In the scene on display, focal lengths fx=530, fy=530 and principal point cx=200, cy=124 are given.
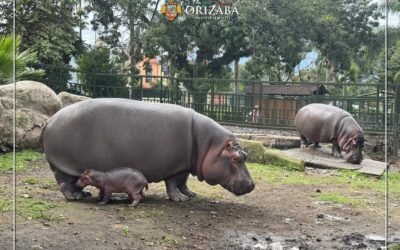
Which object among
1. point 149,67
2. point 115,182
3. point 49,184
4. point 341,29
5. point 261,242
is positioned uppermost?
point 341,29

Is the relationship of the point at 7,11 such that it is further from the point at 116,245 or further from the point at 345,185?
the point at 116,245

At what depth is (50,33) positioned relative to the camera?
56.5 ft

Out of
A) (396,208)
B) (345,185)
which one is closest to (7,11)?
(345,185)

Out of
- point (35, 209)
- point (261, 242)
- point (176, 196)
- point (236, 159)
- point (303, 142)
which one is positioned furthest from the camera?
point (303, 142)

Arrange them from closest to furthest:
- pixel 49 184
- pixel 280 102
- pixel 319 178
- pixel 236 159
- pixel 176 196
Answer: pixel 236 159
pixel 176 196
pixel 49 184
pixel 319 178
pixel 280 102

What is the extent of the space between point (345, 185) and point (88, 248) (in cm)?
553

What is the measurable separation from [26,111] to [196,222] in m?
5.82

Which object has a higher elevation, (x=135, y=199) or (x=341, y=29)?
(x=341, y=29)

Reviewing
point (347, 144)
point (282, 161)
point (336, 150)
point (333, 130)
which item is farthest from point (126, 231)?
point (336, 150)

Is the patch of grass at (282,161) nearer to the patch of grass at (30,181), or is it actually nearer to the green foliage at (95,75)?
the patch of grass at (30,181)

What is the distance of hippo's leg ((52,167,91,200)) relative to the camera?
5.68 meters

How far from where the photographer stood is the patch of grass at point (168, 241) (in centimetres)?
430

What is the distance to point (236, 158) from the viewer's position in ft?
18.6

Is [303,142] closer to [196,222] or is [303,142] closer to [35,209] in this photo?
[196,222]
